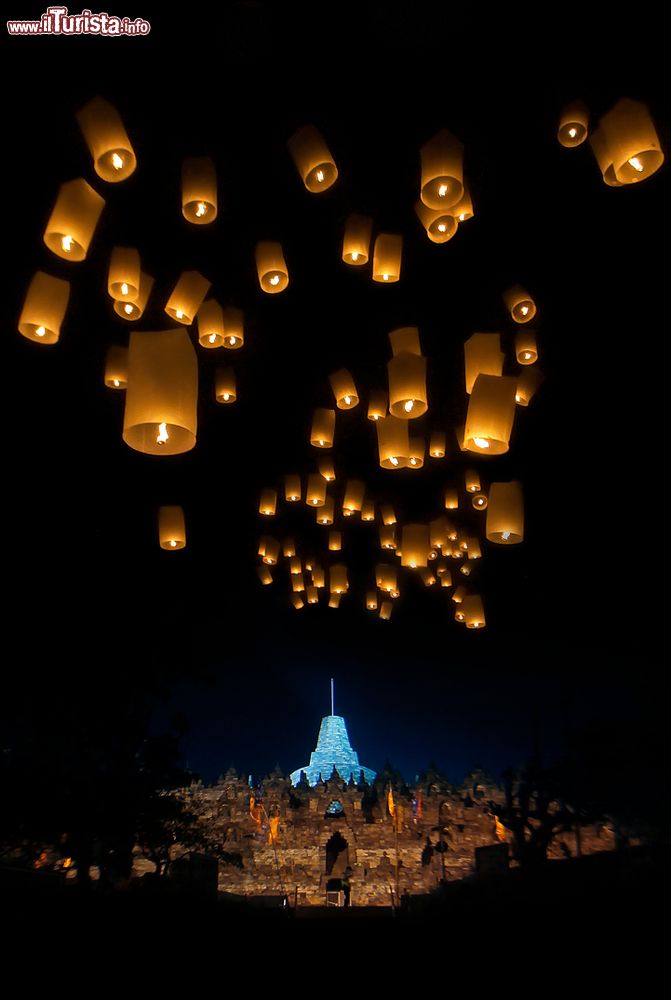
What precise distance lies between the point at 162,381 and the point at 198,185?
1149 millimetres

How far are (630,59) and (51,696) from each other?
16.0 feet

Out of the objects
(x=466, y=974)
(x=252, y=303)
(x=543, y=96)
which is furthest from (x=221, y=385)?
(x=466, y=974)

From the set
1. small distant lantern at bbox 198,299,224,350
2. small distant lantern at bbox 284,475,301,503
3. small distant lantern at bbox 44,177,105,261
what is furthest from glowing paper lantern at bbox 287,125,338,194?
small distant lantern at bbox 284,475,301,503

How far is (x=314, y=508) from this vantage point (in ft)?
24.4

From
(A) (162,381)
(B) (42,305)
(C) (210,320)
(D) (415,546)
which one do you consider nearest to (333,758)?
(D) (415,546)

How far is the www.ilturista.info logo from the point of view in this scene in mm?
3029

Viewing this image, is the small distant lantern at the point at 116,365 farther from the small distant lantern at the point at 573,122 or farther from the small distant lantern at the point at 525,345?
the small distant lantern at the point at 573,122

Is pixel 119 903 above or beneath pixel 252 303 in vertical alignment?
beneath

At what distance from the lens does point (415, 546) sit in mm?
4883

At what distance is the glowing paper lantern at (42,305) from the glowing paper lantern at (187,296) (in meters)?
0.52

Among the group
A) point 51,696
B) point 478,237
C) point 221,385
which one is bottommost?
point 51,696

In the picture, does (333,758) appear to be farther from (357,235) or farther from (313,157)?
(313,157)

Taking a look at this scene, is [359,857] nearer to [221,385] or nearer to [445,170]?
[221,385]

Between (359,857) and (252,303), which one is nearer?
(252,303)
